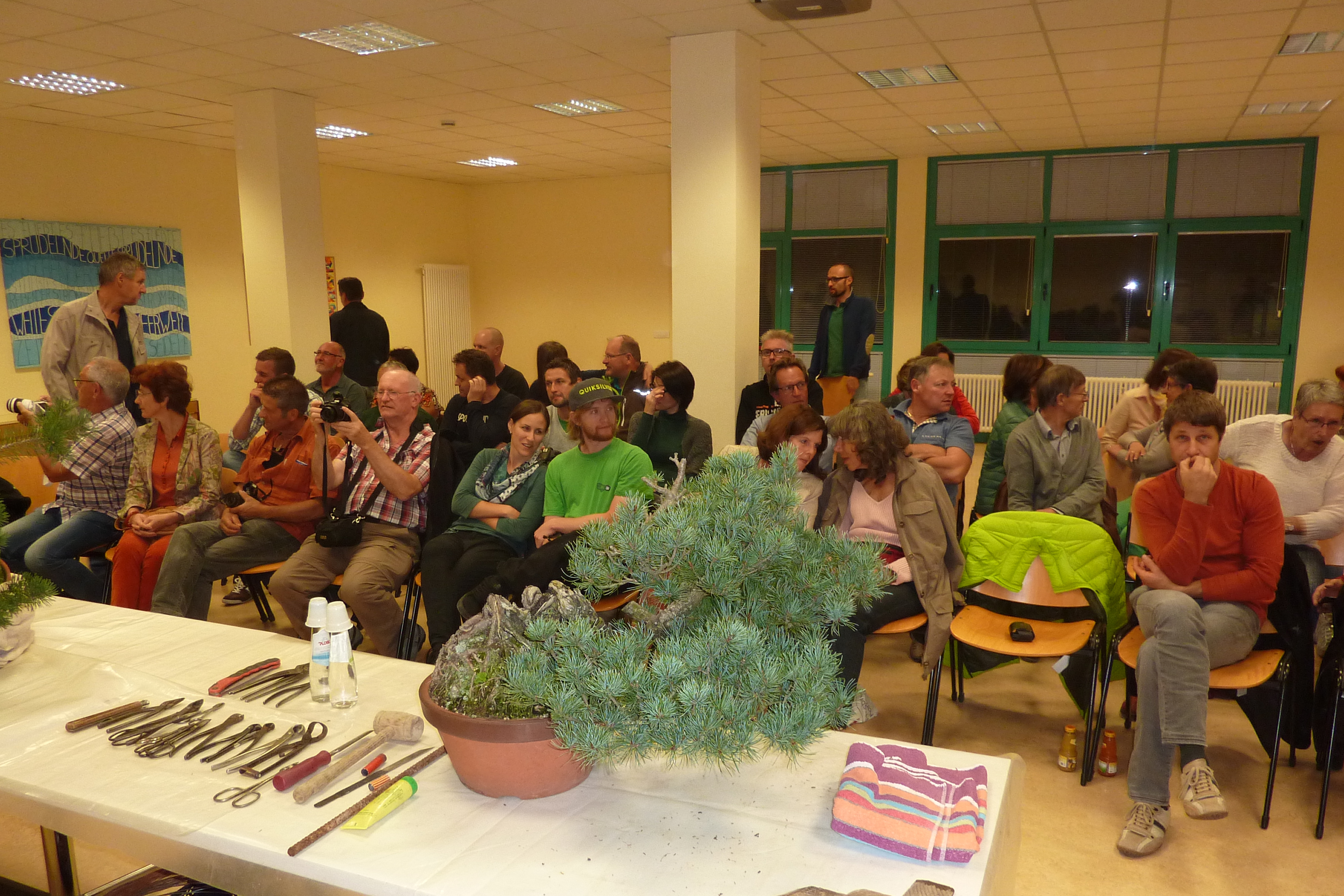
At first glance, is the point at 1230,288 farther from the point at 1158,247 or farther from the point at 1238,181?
the point at 1238,181

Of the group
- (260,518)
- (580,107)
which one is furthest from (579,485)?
(580,107)

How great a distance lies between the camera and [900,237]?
31.8 ft

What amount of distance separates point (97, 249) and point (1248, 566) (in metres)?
8.39

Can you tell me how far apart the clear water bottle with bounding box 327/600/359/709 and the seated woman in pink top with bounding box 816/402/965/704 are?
1.62m

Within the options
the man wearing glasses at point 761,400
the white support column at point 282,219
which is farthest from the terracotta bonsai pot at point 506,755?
the white support column at point 282,219

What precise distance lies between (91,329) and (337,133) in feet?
12.0

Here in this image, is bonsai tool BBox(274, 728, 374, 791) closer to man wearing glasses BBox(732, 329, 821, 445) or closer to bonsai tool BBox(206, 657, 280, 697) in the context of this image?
bonsai tool BBox(206, 657, 280, 697)

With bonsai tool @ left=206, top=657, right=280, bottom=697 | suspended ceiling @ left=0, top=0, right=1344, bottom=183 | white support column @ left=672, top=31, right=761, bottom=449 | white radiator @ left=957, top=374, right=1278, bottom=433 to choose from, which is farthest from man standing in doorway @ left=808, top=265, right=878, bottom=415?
bonsai tool @ left=206, top=657, right=280, bottom=697

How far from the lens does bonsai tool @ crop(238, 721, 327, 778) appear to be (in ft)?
5.27

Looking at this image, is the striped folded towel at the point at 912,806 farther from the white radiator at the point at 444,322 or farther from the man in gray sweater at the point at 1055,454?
the white radiator at the point at 444,322

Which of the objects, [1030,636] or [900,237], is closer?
[1030,636]

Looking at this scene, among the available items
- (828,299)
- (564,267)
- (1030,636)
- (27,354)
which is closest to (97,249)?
(27,354)

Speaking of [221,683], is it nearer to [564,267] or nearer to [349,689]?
[349,689]

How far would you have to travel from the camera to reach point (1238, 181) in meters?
8.48
